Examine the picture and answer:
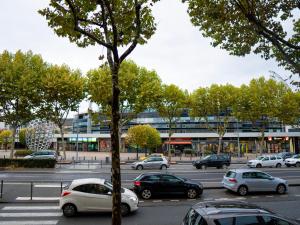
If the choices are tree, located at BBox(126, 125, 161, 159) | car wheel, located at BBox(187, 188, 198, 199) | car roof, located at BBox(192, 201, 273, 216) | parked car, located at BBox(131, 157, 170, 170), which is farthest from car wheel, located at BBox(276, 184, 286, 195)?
tree, located at BBox(126, 125, 161, 159)

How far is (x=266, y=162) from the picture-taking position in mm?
37312

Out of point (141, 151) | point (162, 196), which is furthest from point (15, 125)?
point (141, 151)

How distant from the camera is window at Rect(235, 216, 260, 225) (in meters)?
6.49

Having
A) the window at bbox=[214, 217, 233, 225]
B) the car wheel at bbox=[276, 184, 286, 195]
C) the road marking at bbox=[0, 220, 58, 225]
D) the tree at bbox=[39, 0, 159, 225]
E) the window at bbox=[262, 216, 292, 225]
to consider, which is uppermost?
the tree at bbox=[39, 0, 159, 225]

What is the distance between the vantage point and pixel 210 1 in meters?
13.8

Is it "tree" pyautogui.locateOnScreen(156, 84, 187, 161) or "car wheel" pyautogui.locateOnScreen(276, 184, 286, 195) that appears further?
"tree" pyautogui.locateOnScreen(156, 84, 187, 161)

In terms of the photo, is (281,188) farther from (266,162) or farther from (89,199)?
(266,162)

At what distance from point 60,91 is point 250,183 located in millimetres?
27082

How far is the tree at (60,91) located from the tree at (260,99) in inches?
1026

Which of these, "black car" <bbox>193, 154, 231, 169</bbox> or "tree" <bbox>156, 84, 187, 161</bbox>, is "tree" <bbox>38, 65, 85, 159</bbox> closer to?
"tree" <bbox>156, 84, 187, 161</bbox>

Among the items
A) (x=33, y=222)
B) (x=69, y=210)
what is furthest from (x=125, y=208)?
(x=33, y=222)

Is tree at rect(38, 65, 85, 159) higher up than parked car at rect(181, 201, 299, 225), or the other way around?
tree at rect(38, 65, 85, 159)

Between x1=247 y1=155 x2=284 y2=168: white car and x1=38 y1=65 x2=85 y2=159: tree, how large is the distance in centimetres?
2241

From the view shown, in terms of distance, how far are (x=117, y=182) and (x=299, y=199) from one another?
1345 centimetres
